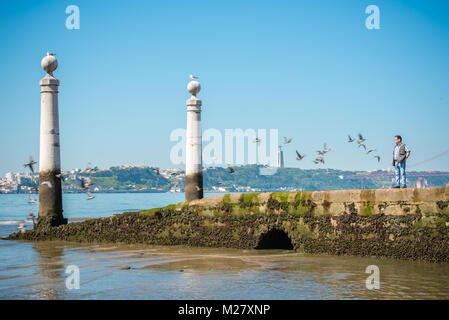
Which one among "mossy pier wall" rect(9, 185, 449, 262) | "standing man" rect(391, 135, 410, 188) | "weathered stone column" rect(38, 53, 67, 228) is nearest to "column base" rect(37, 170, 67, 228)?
"weathered stone column" rect(38, 53, 67, 228)

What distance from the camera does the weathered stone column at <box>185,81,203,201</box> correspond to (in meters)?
25.6

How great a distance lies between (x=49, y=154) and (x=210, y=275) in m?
12.1

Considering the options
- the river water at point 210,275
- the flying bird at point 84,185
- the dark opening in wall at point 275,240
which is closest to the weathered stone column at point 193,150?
the flying bird at point 84,185

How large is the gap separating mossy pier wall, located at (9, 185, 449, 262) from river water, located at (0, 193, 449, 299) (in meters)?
0.47

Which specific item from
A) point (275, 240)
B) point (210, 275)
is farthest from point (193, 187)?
point (210, 275)

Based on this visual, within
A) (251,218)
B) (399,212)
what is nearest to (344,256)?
(399,212)

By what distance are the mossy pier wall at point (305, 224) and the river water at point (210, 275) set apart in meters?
0.47

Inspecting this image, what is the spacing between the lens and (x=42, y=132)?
83.6 feet

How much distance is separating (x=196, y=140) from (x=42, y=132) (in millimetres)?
6562

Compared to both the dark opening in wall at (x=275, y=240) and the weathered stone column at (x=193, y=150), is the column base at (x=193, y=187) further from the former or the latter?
the dark opening in wall at (x=275, y=240)

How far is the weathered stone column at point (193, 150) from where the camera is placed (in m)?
25.6

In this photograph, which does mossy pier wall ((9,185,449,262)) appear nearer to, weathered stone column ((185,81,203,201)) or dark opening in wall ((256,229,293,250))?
dark opening in wall ((256,229,293,250))

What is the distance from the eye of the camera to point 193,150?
25.7 meters
